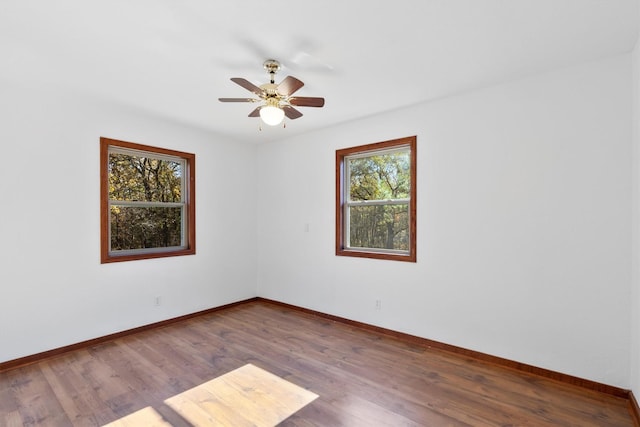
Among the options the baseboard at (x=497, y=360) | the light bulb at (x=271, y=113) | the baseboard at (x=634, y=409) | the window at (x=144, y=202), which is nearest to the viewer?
the baseboard at (x=634, y=409)

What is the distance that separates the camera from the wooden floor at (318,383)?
7.03ft

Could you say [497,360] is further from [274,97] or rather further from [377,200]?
[274,97]

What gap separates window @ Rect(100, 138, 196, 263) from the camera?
3543 mm

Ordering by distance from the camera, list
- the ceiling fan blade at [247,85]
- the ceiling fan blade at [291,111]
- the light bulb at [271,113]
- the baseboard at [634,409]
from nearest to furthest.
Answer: the baseboard at [634,409], the ceiling fan blade at [247,85], the light bulb at [271,113], the ceiling fan blade at [291,111]

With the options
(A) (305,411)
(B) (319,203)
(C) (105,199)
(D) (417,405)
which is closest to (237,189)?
(B) (319,203)

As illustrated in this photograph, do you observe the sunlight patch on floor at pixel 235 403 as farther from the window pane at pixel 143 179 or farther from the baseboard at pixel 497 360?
the window pane at pixel 143 179

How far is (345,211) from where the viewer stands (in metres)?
4.18

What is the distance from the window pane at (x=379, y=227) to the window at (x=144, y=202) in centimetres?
221

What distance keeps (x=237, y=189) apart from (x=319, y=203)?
55.0 inches

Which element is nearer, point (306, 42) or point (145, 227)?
point (306, 42)

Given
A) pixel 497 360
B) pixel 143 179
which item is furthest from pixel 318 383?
pixel 143 179

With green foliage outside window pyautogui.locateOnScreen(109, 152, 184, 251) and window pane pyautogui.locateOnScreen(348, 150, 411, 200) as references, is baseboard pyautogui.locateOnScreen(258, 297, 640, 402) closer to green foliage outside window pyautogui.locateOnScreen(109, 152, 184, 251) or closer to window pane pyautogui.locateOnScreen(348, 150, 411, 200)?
window pane pyautogui.locateOnScreen(348, 150, 411, 200)

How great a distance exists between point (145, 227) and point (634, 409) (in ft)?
15.9

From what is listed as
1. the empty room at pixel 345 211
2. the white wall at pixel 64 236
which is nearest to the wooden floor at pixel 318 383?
the empty room at pixel 345 211
